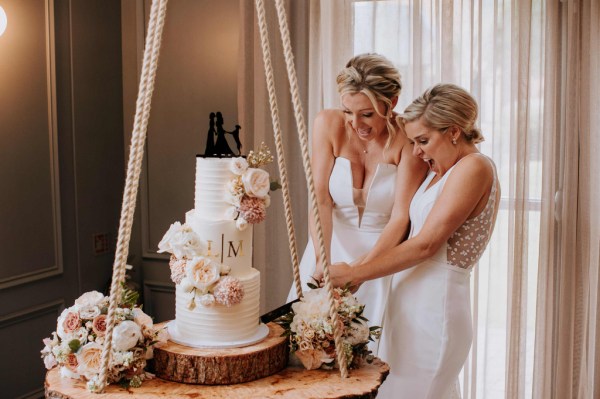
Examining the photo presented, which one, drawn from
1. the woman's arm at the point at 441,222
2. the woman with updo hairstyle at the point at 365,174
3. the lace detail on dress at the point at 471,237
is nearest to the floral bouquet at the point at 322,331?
the woman's arm at the point at 441,222

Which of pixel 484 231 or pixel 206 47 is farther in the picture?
pixel 206 47

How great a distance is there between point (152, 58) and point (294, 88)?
299mm

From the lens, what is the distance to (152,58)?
1289 millimetres

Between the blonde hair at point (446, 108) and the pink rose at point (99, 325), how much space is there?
134 centimetres

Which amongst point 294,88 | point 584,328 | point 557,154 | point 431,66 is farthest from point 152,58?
point 584,328

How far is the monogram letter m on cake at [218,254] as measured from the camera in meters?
1.42

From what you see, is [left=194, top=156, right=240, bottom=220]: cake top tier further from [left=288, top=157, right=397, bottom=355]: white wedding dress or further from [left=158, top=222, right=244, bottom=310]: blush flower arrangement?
[left=288, top=157, right=397, bottom=355]: white wedding dress

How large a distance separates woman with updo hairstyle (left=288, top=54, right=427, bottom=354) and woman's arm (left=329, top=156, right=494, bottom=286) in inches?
4.9

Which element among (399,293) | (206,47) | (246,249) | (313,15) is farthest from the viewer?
(206,47)

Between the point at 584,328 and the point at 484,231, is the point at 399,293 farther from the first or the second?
the point at 584,328

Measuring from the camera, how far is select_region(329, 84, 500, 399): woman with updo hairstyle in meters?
2.18

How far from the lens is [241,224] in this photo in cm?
147

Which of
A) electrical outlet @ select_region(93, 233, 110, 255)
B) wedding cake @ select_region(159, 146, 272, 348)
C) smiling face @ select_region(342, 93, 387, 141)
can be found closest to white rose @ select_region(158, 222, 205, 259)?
wedding cake @ select_region(159, 146, 272, 348)

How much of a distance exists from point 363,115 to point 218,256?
1.02m
